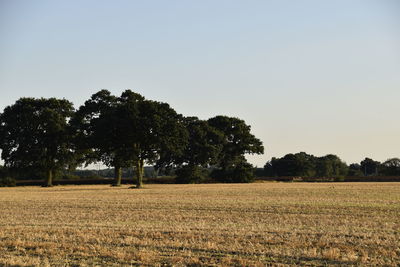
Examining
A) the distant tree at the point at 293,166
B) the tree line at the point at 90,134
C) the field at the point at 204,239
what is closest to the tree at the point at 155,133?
the tree line at the point at 90,134

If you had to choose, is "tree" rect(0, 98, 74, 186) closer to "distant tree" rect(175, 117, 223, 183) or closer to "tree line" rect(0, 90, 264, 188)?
"tree line" rect(0, 90, 264, 188)

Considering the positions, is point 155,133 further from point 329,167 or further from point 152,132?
point 329,167

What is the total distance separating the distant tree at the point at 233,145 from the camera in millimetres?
99438

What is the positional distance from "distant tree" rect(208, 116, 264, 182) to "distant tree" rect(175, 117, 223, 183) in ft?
9.87

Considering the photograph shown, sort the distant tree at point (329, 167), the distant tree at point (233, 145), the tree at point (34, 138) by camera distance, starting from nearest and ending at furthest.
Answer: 1. the tree at point (34, 138)
2. the distant tree at point (233, 145)
3. the distant tree at point (329, 167)

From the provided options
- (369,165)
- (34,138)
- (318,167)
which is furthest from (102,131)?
(369,165)

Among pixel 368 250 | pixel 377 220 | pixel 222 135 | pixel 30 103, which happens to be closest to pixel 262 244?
pixel 368 250

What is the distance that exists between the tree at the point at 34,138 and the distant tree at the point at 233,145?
124ft

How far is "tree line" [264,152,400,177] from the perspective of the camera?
417ft

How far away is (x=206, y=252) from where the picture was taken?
505 inches

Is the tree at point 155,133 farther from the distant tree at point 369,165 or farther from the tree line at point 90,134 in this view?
the distant tree at point 369,165

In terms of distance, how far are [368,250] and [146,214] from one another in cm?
1340

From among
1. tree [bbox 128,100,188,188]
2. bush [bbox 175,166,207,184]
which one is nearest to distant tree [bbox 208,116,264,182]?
bush [bbox 175,166,207,184]

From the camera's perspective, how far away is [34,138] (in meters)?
70.4
